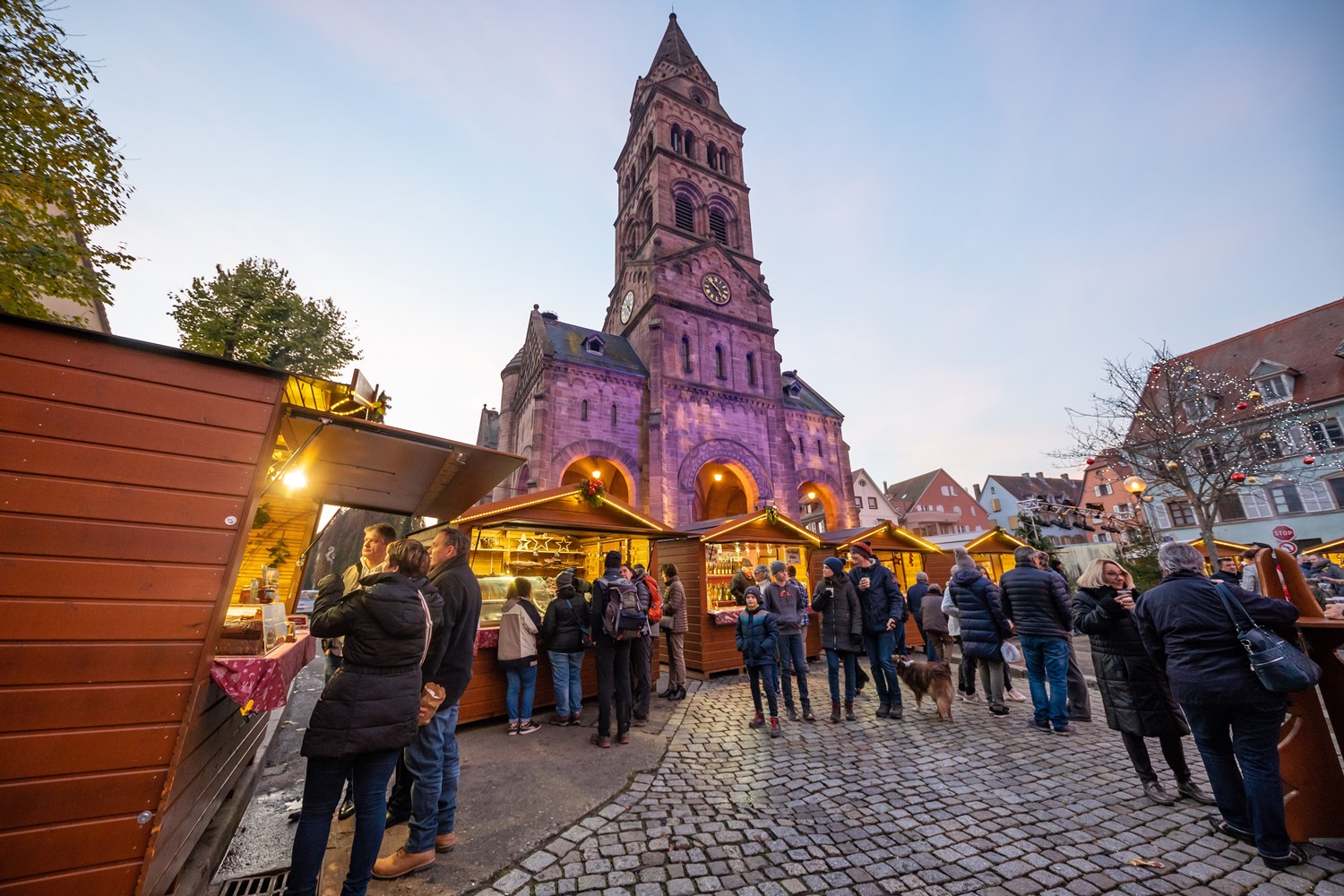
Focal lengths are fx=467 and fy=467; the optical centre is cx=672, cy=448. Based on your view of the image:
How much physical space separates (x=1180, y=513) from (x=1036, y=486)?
29271 mm

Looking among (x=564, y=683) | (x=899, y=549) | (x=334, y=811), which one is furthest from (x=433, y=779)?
(x=899, y=549)

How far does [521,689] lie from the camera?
6.23 m

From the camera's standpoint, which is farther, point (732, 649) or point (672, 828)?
Result: point (732, 649)

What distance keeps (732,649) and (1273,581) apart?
799 centimetres

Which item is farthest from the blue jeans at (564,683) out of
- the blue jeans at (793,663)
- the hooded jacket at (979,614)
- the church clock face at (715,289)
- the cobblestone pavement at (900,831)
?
the church clock face at (715,289)

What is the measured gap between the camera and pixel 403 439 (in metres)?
4.68

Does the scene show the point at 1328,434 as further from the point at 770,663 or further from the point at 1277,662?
the point at 770,663

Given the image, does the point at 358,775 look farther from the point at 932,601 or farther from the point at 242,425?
the point at 932,601

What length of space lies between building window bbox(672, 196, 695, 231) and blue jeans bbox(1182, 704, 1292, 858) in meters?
25.7

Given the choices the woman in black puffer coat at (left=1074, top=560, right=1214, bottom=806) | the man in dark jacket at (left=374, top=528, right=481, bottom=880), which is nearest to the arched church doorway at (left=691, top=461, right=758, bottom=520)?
the woman in black puffer coat at (left=1074, top=560, right=1214, bottom=806)

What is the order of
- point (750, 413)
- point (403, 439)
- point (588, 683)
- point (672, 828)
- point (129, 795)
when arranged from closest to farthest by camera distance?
point (129, 795)
point (672, 828)
point (403, 439)
point (588, 683)
point (750, 413)

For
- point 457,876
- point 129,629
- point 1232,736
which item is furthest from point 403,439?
point 1232,736

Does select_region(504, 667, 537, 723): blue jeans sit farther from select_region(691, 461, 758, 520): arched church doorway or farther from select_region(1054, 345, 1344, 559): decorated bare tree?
select_region(1054, 345, 1344, 559): decorated bare tree

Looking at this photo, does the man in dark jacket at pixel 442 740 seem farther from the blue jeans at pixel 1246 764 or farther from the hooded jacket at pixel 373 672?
the blue jeans at pixel 1246 764
